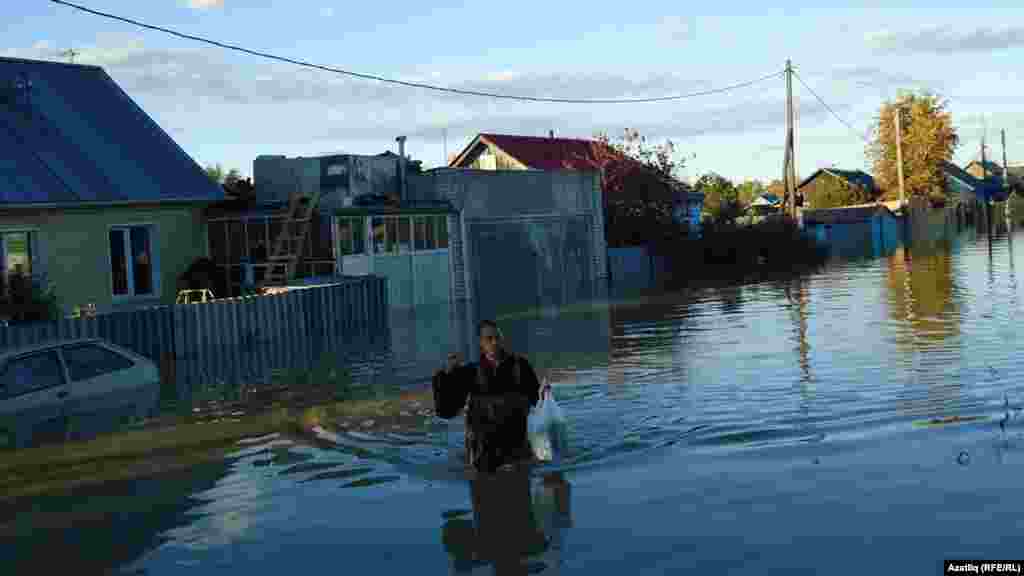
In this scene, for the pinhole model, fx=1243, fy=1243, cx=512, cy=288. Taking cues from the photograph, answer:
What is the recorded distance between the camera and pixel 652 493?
10359 mm

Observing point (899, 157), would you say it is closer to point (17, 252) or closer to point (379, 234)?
point (379, 234)

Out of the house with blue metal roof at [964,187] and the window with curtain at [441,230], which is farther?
the house with blue metal roof at [964,187]

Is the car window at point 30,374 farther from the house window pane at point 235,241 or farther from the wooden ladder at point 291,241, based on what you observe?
the house window pane at point 235,241

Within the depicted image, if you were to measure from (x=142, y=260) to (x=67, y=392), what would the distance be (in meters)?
15.9

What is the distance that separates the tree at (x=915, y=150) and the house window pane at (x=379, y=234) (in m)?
73.6

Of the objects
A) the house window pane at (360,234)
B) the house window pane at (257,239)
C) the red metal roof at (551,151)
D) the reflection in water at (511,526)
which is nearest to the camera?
the reflection in water at (511,526)

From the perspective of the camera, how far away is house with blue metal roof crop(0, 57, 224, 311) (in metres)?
29.3

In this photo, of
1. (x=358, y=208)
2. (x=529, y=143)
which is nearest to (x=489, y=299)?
(x=358, y=208)

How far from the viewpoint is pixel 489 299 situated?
4125 centimetres

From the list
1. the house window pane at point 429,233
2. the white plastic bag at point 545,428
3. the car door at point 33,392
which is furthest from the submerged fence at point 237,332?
the white plastic bag at point 545,428

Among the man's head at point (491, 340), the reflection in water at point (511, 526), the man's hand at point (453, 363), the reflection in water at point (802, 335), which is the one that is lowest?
the reflection in water at point (511, 526)

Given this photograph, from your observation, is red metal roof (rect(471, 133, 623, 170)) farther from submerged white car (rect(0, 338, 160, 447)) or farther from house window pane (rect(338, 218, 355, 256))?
submerged white car (rect(0, 338, 160, 447))

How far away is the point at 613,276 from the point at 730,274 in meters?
5.17

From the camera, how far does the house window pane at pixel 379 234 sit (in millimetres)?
36812
